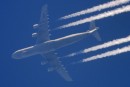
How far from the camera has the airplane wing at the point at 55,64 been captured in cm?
5825

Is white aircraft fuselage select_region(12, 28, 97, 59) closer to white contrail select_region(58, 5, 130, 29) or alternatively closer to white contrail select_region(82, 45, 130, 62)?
white contrail select_region(58, 5, 130, 29)

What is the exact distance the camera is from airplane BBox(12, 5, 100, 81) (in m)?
57.3

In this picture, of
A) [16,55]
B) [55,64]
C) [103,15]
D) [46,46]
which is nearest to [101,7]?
[103,15]

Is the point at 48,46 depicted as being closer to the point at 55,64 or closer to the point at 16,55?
the point at 55,64

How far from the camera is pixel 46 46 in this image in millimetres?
58156

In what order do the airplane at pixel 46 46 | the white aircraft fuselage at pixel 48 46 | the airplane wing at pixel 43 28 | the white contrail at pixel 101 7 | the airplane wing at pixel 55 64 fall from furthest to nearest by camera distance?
1. the airplane wing at pixel 55 64
2. the airplane wing at pixel 43 28
3. the airplane at pixel 46 46
4. the white aircraft fuselage at pixel 48 46
5. the white contrail at pixel 101 7

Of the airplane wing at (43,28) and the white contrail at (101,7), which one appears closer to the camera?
the white contrail at (101,7)

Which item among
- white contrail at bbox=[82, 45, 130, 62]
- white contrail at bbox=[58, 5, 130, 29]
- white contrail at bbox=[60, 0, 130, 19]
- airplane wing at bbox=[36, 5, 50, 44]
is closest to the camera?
white contrail at bbox=[58, 5, 130, 29]

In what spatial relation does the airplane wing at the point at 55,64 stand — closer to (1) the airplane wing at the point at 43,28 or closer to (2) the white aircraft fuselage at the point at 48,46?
(2) the white aircraft fuselage at the point at 48,46

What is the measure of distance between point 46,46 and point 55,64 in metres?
2.49

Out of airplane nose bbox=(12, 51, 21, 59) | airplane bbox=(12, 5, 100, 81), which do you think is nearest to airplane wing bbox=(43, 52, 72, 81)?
airplane bbox=(12, 5, 100, 81)

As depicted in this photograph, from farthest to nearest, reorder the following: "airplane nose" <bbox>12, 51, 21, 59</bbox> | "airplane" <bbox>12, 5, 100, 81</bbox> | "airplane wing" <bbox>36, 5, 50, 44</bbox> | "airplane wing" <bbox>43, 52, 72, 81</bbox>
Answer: "airplane nose" <bbox>12, 51, 21, 59</bbox> → "airplane wing" <bbox>43, 52, 72, 81</bbox> → "airplane wing" <bbox>36, 5, 50, 44</bbox> → "airplane" <bbox>12, 5, 100, 81</bbox>

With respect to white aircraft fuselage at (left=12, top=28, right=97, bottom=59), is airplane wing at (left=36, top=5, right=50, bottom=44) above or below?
above

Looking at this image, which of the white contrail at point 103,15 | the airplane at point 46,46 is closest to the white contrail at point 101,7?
the white contrail at point 103,15
